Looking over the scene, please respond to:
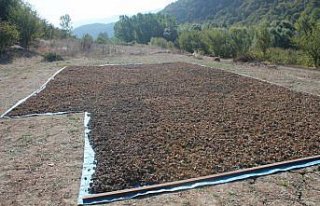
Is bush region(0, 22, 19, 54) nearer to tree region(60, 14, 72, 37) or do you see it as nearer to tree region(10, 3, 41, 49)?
tree region(10, 3, 41, 49)

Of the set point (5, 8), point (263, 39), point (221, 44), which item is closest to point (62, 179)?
point (263, 39)

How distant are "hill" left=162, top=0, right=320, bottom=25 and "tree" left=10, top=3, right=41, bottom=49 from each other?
878 inches

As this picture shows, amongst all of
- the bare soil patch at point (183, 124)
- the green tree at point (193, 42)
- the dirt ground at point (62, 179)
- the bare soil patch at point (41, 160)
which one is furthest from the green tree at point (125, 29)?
the dirt ground at point (62, 179)

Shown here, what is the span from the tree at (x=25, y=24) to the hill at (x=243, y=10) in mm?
22309

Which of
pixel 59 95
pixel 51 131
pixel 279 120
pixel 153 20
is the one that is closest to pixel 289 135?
pixel 279 120

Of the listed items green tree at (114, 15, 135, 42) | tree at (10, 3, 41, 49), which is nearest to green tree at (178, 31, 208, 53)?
tree at (10, 3, 41, 49)

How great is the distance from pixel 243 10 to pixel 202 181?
181 ft

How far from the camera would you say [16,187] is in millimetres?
3469

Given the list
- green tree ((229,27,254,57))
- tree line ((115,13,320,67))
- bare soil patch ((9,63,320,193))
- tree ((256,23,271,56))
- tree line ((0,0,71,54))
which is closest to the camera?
bare soil patch ((9,63,320,193))

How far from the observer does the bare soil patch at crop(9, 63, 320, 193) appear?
12.7 ft

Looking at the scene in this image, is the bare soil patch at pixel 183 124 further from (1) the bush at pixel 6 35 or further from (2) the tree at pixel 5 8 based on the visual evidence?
(2) the tree at pixel 5 8

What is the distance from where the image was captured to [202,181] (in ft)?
11.5

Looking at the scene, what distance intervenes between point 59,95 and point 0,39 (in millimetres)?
11214

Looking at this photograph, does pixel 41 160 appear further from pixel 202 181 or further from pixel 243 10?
pixel 243 10
